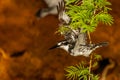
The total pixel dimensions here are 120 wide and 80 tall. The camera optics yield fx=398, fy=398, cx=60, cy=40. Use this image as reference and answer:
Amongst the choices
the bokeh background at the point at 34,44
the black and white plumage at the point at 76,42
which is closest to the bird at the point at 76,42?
the black and white plumage at the point at 76,42

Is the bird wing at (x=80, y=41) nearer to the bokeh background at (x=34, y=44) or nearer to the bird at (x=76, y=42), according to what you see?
the bird at (x=76, y=42)

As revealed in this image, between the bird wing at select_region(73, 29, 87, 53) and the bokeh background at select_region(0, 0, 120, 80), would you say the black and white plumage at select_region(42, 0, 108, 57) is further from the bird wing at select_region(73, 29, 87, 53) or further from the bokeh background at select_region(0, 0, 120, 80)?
the bokeh background at select_region(0, 0, 120, 80)

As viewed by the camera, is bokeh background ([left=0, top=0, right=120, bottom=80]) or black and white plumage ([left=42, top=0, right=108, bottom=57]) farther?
bokeh background ([left=0, top=0, right=120, bottom=80])

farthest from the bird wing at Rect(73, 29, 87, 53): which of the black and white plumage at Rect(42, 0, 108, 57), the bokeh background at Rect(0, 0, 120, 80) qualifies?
the bokeh background at Rect(0, 0, 120, 80)

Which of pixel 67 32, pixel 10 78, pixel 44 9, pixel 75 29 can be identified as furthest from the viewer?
pixel 44 9

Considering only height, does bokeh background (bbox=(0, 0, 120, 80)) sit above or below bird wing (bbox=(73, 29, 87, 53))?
above

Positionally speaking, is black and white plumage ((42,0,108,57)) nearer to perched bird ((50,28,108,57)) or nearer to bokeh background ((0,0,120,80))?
perched bird ((50,28,108,57))

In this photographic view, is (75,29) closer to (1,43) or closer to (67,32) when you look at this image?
(67,32)

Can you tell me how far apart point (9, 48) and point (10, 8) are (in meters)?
0.32

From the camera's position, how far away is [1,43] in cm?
267

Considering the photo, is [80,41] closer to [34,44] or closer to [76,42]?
[76,42]

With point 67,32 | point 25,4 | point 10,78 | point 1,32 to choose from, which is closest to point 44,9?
point 25,4

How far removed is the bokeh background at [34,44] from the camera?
8.44ft

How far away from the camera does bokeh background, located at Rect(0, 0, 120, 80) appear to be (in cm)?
257
